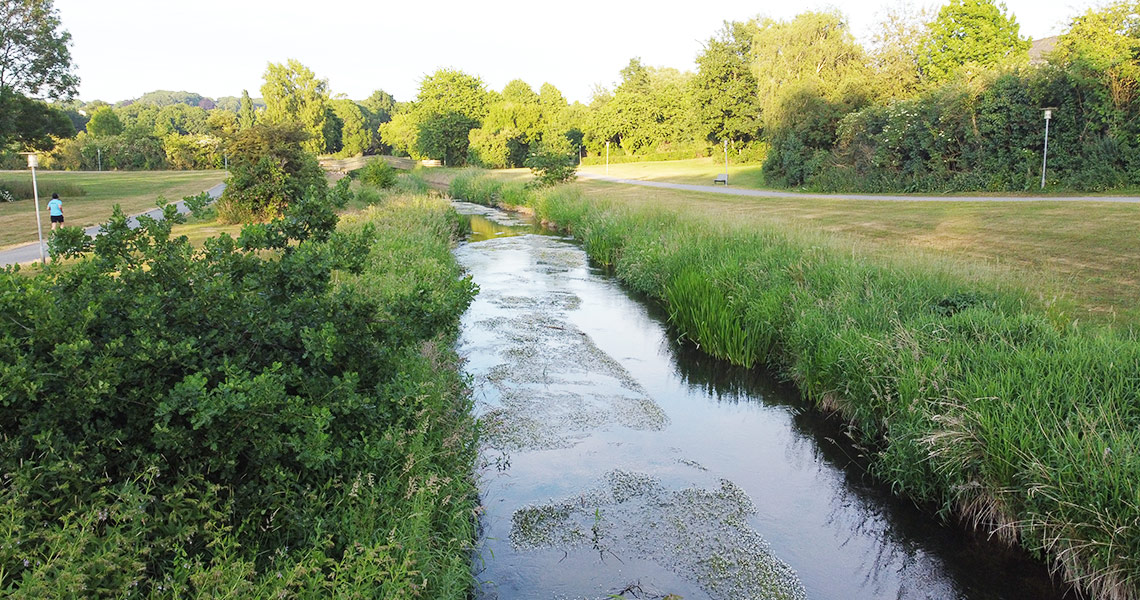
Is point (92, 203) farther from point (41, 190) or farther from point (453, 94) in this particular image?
point (453, 94)

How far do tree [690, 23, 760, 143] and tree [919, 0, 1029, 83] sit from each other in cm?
1380

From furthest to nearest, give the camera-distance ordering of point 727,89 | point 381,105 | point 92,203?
point 381,105 → point 727,89 → point 92,203

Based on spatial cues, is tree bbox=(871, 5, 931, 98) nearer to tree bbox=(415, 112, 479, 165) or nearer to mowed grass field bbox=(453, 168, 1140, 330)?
mowed grass field bbox=(453, 168, 1140, 330)

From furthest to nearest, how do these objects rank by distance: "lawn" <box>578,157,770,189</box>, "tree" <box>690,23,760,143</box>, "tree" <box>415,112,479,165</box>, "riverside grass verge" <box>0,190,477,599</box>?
"tree" <box>415,112,479,165</box>, "tree" <box>690,23,760,143</box>, "lawn" <box>578,157,770,189</box>, "riverside grass verge" <box>0,190,477,599</box>

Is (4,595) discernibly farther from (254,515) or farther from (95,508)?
(254,515)

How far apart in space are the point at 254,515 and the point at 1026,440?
16.1 ft

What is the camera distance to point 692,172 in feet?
152

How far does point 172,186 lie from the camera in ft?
130

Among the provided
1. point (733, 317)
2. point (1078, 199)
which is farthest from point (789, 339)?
point (1078, 199)

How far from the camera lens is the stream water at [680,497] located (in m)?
5.00

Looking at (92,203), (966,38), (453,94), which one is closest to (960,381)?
(92,203)

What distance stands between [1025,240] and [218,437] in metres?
14.2

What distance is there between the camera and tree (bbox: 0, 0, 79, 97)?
1222 inches

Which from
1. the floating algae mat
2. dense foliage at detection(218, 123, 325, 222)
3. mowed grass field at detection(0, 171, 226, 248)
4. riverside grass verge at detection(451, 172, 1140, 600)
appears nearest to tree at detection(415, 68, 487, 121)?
mowed grass field at detection(0, 171, 226, 248)
